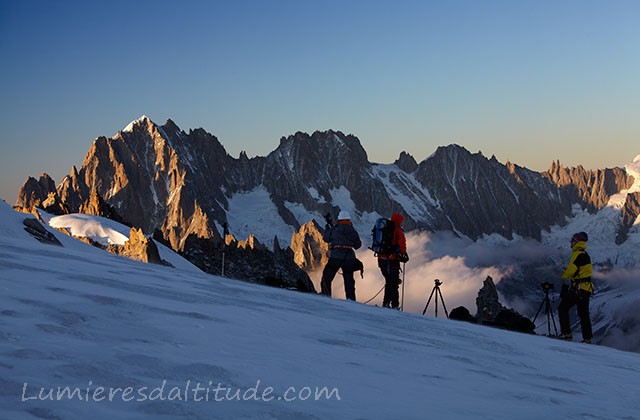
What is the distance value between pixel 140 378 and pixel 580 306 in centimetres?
1541

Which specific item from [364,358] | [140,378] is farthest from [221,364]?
[364,358]

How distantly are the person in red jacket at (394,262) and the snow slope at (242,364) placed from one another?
317 inches

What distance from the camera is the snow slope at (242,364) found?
496cm

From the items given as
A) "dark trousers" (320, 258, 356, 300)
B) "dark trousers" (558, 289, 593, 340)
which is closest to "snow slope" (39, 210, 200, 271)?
"dark trousers" (320, 258, 356, 300)

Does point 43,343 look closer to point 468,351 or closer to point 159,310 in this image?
point 159,310

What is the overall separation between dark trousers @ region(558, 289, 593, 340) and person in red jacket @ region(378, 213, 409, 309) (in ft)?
14.7

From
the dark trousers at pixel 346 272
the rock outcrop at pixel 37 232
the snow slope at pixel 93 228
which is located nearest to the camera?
the dark trousers at pixel 346 272

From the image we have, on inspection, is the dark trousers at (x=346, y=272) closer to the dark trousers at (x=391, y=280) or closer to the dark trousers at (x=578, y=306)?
the dark trousers at (x=391, y=280)

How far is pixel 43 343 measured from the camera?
19.1 feet

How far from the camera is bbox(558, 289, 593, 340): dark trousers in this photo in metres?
18.0

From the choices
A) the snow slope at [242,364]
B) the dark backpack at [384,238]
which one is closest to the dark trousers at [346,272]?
the dark backpack at [384,238]

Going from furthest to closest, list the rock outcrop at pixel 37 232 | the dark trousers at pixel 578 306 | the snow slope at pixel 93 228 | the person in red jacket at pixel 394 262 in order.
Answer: the snow slope at pixel 93 228 < the rock outcrop at pixel 37 232 < the person in red jacket at pixel 394 262 < the dark trousers at pixel 578 306

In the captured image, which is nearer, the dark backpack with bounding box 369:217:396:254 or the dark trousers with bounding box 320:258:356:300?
the dark trousers with bounding box 320:258:356:300

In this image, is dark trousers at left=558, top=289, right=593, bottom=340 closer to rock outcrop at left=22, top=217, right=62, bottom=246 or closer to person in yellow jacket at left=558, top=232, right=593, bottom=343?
Result: person in yellow jacket at left=558, top=232, right=593, bottom=343
